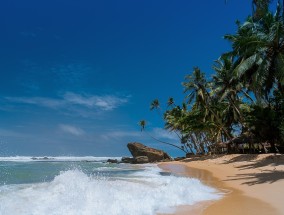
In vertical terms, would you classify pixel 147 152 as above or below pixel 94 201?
above

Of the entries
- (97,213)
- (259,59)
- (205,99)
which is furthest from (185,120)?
(97,213)

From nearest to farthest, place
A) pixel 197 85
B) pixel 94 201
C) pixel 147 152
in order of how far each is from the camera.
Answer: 1. pixel 94 201
2. pixel 197 85
3. pixel 147 152

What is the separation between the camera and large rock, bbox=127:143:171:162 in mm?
56500

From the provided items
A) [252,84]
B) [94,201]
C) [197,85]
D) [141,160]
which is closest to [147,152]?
[141,160]

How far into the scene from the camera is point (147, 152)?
188 ft

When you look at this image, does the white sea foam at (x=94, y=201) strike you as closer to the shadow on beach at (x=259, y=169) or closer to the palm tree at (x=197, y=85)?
the shadow on beach at (x=259, y=169)

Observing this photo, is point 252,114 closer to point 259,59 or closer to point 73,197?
point 259,59

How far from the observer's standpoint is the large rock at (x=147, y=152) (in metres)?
56.5

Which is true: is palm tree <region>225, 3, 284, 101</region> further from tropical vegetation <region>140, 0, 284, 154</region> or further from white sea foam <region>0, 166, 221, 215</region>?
white sea foam <region>0, 166, 221, 215</region>

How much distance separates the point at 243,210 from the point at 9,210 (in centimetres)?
592

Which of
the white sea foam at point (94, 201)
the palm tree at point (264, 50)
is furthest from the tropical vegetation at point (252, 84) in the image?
the white sea foam at point (94, 201)

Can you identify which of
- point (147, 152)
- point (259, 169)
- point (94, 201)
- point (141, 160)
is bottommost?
point (94, 201)

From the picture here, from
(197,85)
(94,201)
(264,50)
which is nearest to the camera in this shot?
(94,201)

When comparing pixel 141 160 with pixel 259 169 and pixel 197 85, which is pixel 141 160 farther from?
pixel 259 169
